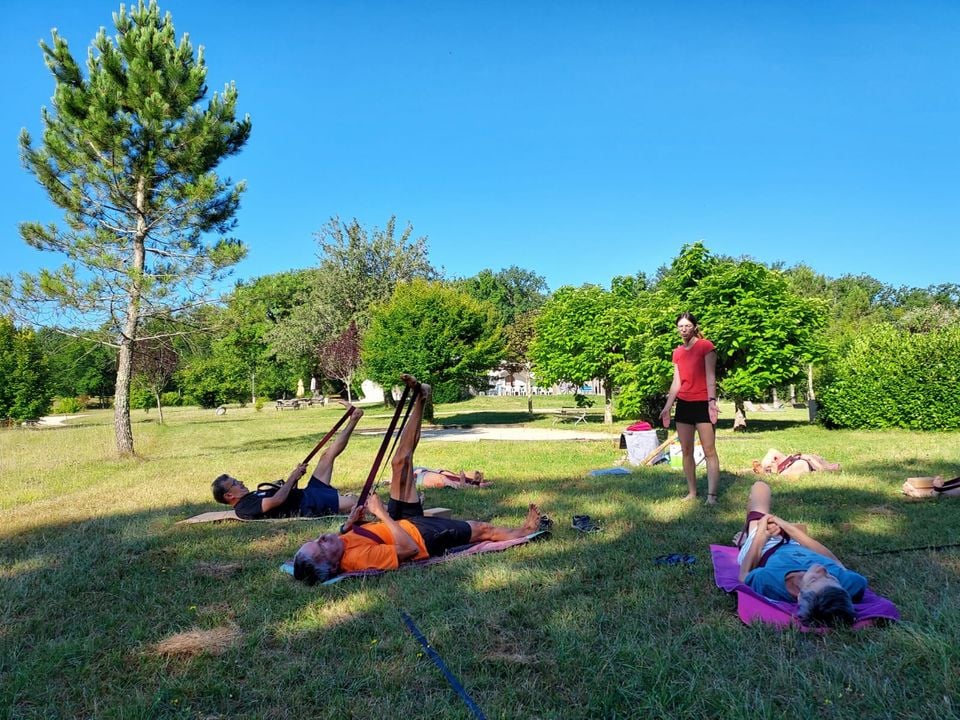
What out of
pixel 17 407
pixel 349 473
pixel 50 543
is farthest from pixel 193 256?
pixel 17 407

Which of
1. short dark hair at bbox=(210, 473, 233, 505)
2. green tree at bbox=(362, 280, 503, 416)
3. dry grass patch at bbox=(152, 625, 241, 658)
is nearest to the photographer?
dry grass patch at bbox=(152, 625, 241, 658)

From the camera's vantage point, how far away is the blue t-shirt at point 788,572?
318 cm

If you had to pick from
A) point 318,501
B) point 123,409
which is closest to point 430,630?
point 318,501

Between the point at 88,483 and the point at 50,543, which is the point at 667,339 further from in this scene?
the point at 50,543

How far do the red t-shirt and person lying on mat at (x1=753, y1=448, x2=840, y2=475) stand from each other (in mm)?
2292

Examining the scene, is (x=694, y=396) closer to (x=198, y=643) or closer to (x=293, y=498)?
(x=293, y=498)

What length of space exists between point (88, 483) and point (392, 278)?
2755 cm

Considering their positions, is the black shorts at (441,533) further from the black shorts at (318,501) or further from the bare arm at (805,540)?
the bare arm at (805,540)

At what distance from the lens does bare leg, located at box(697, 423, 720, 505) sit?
6219 millimetres

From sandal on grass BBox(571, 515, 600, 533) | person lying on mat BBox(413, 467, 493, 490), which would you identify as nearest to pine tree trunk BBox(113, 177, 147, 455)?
person lying on mat BBox(413, 467, 493, 490)

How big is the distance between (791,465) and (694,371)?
2564 mm

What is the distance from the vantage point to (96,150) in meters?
11.7

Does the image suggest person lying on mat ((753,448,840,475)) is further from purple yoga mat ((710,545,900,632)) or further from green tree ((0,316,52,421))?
green tree ((0,316,52,421))

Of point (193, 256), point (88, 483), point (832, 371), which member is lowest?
point (88, 483)
